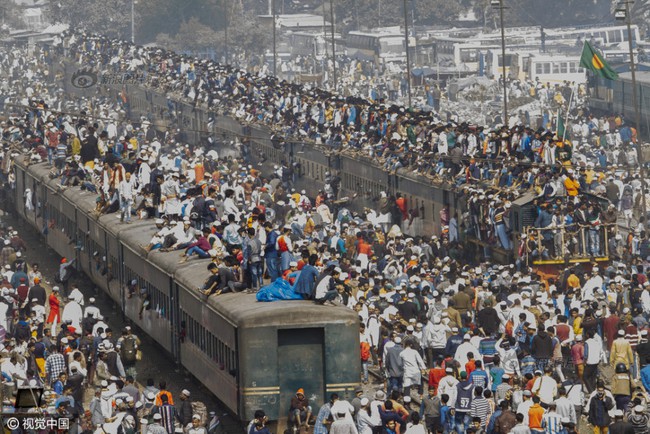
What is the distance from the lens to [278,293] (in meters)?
23.4

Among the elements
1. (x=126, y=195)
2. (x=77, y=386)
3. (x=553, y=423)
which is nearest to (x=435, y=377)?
(x=553, y=423)

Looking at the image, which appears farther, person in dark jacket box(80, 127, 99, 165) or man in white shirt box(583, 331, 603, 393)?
person in dark jacket box(80, 127, 99, 165)

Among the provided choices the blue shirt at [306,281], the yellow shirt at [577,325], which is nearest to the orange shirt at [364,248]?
the yellow shirt at [577,325]

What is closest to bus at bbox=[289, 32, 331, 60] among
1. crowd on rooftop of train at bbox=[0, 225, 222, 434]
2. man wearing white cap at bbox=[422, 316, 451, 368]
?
crowd on rooftop of train at bbox=[0, 225, 222, 434]

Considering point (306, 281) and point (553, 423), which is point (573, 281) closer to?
point (306, 281)

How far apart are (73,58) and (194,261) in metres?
66.1

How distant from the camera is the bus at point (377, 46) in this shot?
11194cm

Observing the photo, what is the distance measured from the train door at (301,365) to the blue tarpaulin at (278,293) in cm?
74

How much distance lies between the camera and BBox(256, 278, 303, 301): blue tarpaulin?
23.4 m

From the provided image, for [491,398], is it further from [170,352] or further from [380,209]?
[380,209]

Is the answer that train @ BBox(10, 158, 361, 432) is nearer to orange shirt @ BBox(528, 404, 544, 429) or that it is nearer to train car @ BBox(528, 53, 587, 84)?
orange shirt @ BBox(528, 404, 544, 429)

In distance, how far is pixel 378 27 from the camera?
428 ft

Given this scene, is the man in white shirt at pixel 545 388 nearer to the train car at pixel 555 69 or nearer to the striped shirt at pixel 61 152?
the striped shirt at pixel 61 152

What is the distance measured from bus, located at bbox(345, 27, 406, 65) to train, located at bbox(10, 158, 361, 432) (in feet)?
263
